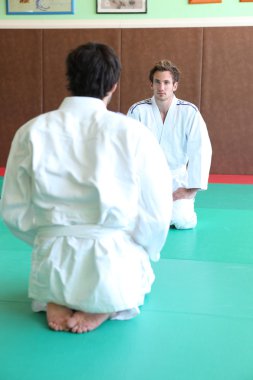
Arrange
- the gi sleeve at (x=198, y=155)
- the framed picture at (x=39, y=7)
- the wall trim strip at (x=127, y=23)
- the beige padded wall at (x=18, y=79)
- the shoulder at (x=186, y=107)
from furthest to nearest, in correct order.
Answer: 1. the beige padded wall at (x=18, y=79)
2. the framed picture at (x=39, y=7)
3. the wall trim strip at (x=127, y=23)
4. the shoulder at (x=186, y=107)
5. the gi sleeve at (x=198, y=155)

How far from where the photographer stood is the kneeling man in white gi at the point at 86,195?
2031mm

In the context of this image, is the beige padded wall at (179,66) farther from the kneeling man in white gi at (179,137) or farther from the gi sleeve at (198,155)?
the gi sleeve at (198,155)

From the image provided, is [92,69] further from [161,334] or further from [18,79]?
[18,79]

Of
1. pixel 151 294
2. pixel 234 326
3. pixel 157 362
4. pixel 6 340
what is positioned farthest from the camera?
pixel 151 294

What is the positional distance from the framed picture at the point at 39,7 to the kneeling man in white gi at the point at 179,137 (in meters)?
3.53

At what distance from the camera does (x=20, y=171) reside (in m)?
2.10

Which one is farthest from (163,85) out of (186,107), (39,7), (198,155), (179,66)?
(39,7)

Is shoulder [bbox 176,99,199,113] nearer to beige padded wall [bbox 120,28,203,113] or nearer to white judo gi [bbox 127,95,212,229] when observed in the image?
white judo gi [bbox 127,95,212,229]

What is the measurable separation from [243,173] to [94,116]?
17.6 feet

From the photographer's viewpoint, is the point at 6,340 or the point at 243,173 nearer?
the point at 6,340

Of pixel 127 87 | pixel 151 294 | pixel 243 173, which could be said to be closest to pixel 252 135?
pixel 243 173

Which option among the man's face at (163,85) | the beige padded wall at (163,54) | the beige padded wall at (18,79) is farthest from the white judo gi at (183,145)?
the beige padded wall at (18,79)

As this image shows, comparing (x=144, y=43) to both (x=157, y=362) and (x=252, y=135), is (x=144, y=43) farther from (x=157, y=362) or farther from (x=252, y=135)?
(x=157, y=362)

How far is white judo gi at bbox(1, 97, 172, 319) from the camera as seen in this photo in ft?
6.67
